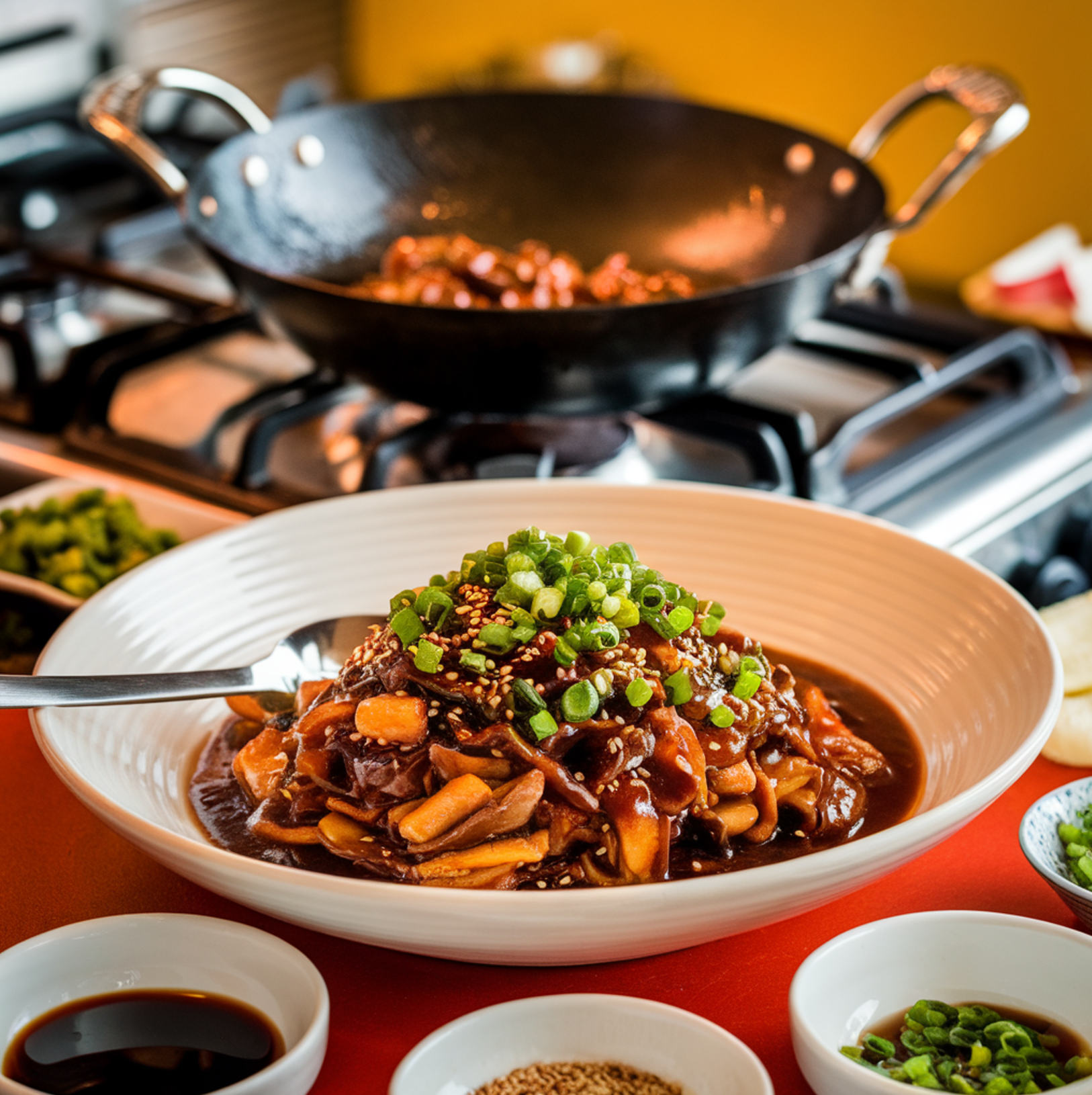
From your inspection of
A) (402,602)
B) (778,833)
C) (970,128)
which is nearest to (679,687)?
(778,833)

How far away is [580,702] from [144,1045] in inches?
16.7

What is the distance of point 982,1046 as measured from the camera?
0.99 metres

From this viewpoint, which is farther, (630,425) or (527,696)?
(630,425)

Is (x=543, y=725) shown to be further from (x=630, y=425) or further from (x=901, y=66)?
(x=901, y=66)

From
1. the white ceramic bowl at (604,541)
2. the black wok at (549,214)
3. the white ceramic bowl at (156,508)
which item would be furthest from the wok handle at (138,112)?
the white ceramic bowl at (604,541)

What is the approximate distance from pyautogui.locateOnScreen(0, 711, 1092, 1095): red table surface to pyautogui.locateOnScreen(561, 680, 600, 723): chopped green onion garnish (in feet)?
0.69

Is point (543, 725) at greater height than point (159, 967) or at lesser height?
greater

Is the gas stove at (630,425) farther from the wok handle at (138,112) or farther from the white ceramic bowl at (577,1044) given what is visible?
the white ceramic bowl at (577,1044)

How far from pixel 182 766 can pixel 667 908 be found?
22.5 inches

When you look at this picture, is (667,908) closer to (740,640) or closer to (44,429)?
(740,640)

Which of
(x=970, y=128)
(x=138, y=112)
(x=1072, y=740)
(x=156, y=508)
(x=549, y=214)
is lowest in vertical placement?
(x=156, y=508)

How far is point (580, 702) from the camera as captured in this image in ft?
3.75

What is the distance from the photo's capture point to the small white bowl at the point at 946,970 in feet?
3.36

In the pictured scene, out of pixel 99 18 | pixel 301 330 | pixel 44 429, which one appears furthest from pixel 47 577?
pixel 99 18
